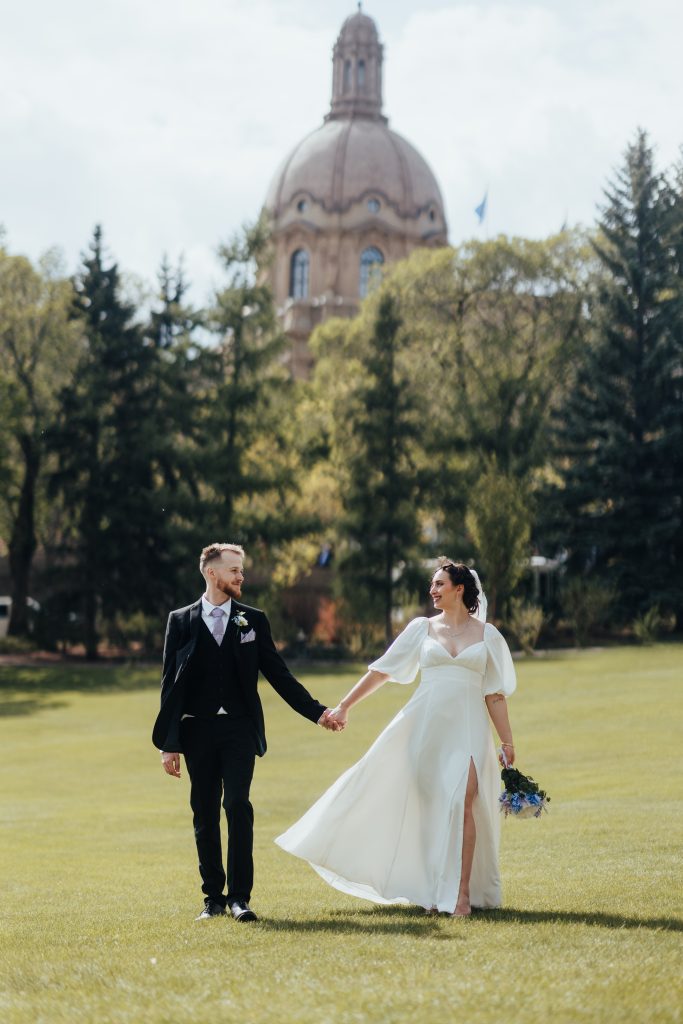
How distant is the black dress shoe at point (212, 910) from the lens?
696 cm

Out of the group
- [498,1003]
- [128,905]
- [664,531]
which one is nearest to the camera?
[498,1003]

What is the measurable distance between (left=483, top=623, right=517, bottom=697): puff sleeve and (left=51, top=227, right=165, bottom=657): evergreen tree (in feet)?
109

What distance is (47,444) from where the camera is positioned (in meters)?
41.1

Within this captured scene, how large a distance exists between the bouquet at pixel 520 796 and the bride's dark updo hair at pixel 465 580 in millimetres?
897

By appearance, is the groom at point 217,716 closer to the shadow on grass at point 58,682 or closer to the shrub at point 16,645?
the shadow on grass at point 58,682

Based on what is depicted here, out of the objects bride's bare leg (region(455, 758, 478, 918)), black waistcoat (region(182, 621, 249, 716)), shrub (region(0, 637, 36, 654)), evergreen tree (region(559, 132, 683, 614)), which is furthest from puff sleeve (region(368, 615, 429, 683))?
shrub (region(0, 637, 36, 654))

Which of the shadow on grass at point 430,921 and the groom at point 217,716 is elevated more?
the groom at point 217,716

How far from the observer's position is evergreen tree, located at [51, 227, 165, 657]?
134 ft

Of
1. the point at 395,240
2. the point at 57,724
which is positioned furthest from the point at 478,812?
the point at 395,240

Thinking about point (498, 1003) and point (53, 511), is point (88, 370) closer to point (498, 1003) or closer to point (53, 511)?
point (53, 511)

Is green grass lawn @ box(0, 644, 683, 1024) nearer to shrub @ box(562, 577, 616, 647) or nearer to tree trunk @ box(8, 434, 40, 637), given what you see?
shrub @ box(562, 577, 616, 647)

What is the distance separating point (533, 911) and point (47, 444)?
3580 cm

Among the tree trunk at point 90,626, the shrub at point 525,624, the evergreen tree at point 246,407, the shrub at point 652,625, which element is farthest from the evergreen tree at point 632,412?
the tree trunk at point 90,626

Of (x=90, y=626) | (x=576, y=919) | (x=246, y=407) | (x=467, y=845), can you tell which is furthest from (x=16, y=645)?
(x=576, y=919)
